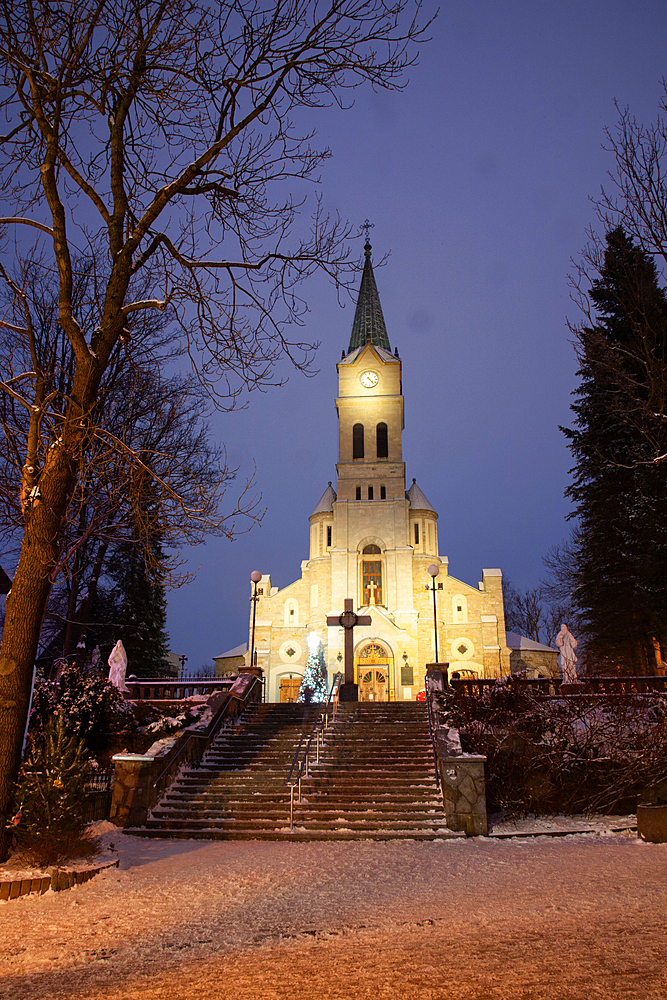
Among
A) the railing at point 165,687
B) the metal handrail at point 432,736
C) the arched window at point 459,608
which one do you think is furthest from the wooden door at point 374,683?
the metal handrail at point 432,736

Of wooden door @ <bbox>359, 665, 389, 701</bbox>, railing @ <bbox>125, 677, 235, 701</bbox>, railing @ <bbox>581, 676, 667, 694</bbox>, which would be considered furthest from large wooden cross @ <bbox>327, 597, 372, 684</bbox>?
wooden door @ <bbox>359, 665, 389, 701</bbox>

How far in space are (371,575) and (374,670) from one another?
618 cm

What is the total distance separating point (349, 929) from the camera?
5480 millimetres

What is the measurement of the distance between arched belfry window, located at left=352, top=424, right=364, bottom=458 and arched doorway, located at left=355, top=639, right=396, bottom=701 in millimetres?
13084

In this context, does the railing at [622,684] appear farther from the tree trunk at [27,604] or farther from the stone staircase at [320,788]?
the tree trunk at [27,604]

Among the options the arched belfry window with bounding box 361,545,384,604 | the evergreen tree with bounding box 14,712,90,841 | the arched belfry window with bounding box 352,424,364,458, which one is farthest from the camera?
the arched belfry window with bounding box 352,424,364,458

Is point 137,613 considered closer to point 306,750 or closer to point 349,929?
point 306,750

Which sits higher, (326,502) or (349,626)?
(326,502)

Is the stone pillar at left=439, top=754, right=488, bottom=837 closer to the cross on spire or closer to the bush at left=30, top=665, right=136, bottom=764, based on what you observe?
the bush at left=30, top=665, right=136, bottom=764

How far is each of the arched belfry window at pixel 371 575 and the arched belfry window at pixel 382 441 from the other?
6544 millimetres

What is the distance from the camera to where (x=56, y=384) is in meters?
17.9

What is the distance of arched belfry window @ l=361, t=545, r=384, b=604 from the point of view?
124 feet

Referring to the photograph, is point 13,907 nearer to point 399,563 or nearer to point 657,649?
point 657,649

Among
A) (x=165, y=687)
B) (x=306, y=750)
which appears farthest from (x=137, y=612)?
(x=306, y=750)
